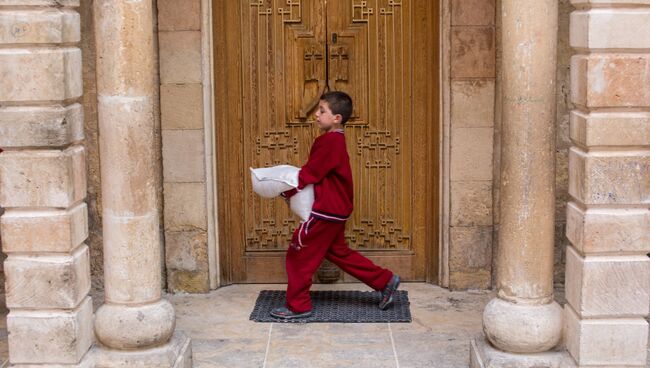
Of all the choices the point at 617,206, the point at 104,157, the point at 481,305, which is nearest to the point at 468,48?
the point at 481,305

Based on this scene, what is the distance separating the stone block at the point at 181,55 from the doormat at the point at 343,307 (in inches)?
72.1

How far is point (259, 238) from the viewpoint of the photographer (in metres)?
8.62

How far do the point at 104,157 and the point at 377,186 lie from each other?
117 inches

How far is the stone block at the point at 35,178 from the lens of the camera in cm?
593

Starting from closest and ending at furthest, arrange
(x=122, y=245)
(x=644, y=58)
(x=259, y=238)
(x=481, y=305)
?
(x=644, y=58)
(x=122, y=245)
(x=481, y=305)
(x=259, y=238)

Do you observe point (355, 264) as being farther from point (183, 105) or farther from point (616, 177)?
point (616, 177)

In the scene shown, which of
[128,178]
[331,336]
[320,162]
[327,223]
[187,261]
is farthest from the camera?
[187,261]

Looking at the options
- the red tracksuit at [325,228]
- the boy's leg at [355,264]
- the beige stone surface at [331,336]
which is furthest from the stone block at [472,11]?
the beige stone surface at [331,336]

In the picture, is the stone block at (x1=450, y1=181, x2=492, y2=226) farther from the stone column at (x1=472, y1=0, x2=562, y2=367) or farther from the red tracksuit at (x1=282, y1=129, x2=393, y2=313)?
the stone column at (x1=472, y1=0, x2=562, y2=367)

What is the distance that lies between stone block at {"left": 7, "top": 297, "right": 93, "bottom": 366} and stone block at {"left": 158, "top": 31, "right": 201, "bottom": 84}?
2.63 metres

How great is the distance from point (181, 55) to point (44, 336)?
2861mm

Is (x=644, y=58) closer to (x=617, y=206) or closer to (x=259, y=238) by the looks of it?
(x=617, y=206)

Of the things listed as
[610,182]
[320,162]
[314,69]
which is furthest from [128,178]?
[610,182]

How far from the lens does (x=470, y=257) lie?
27.3 ft
